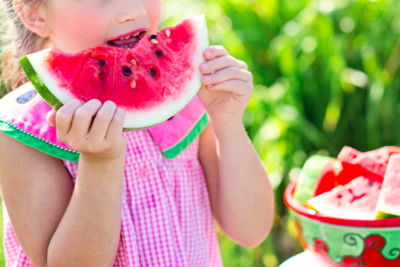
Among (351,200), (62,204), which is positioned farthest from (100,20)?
(351,200)

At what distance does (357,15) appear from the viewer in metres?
3.50

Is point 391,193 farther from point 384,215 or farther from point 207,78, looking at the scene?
point 207,78

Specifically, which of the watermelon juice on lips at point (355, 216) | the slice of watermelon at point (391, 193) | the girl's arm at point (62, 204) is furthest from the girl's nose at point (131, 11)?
the slice of watermelon at point (391, 193)

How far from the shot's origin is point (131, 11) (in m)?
1.49

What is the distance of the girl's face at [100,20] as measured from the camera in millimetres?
1505

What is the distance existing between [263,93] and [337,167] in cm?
175

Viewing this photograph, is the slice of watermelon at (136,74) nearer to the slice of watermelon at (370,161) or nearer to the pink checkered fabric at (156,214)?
the pink checkered fabric at (156,214)

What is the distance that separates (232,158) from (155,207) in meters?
0.33

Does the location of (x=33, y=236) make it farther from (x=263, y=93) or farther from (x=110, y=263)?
(x=263, y=93)

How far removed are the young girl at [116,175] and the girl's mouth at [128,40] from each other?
1 centimetres

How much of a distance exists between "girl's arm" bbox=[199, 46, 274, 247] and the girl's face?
0.25 m

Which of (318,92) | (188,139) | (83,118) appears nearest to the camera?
(83,118)

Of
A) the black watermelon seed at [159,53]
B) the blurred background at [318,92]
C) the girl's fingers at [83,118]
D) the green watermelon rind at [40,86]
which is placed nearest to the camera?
the girl's fingers at [83,118]

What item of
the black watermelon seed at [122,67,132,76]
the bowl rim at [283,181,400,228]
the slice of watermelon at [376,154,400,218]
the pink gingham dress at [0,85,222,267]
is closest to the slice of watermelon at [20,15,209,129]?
the black watermelon seed at [122,67,132,76]
